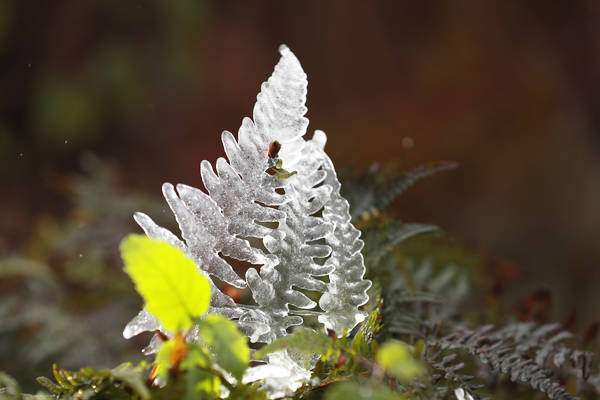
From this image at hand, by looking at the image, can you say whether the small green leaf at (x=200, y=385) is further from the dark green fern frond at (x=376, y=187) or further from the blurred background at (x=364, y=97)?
the blurred background at (x=364, y=97)

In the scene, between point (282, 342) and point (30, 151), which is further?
point (30, 151)

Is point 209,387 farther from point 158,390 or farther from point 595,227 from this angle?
point 595,227

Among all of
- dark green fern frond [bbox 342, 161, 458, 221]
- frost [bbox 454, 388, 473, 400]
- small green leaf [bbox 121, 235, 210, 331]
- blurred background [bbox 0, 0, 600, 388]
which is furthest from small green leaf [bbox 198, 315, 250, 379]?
blurred background [bbox 0, 0, 600, 388]

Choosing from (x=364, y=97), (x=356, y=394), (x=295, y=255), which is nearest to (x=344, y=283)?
(x=295, y=255)

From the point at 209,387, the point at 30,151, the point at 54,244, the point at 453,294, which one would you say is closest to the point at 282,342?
the point at 209,387

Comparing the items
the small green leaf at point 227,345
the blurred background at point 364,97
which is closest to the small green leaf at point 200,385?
the small green leaf at point 227,345

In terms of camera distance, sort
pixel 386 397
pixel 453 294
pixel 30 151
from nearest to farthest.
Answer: pixel 386 397, pixel 453 294, pixel 30 151
